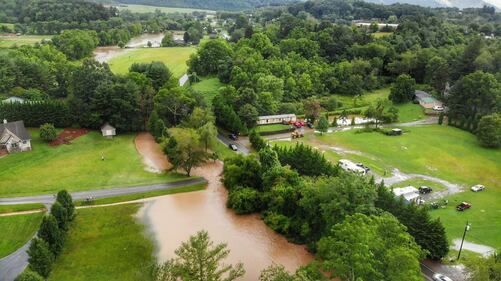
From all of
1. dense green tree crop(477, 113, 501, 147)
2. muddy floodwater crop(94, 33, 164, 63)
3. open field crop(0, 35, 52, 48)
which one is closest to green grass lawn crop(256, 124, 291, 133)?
dense green tree crop(477, 113, 501, 147)

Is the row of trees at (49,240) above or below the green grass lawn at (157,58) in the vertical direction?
below

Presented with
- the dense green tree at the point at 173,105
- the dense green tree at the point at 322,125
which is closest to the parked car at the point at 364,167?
the dense green tree at the point at 322,125

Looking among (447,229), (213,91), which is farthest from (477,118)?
(213,91)

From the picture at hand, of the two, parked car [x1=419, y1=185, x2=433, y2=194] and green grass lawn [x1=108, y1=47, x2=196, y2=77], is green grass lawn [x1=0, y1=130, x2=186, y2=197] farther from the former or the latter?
green grass lawn [x1=108, y1=47, x2=196, y2=77]

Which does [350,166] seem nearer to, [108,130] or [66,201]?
[66,201]

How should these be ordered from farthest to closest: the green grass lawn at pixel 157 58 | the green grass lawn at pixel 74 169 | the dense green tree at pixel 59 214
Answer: the green grass lawn at pixel 157 58 < the green grass lawn at pixel 74 169 < the dense green tree at pixel 59 214

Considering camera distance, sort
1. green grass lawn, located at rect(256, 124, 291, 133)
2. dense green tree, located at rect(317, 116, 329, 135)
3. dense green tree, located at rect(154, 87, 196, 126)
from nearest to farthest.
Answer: dense green tree, located at rect(154, 87, 196, 126)
dense green tree, located at rect(317, 116, 329, 135)
green grass lawn, located at rect(256, 124, 291, 133)

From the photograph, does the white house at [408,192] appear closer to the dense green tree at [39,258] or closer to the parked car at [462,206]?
the parked car at [462,206]
